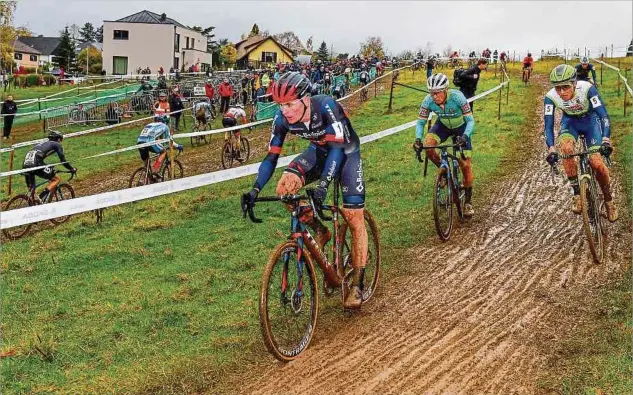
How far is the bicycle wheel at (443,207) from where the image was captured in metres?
8.48

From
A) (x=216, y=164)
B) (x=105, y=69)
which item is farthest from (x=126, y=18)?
(x=216, y=164)

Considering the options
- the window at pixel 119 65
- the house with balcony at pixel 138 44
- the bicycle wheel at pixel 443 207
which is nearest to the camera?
the bicycle wheel at pixel 443 207

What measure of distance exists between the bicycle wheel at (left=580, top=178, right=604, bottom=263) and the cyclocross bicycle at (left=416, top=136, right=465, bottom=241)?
182 cm

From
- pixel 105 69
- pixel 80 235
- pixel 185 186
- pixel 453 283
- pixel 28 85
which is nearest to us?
pixel 453 283

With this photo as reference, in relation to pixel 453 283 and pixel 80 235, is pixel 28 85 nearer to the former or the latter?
pixel 80 235

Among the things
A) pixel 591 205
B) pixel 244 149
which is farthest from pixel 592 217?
pixel 244 149

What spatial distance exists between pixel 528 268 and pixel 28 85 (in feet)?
194

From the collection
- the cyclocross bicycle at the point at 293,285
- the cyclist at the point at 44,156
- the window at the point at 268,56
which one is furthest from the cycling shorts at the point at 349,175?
the window at the point at 268,56

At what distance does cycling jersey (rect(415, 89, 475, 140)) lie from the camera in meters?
8.81

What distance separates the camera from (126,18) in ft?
222

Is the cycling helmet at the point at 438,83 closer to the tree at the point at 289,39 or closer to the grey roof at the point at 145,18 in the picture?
the grey roof at the point at 145,18

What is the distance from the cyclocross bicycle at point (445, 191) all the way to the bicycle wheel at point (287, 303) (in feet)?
11.8

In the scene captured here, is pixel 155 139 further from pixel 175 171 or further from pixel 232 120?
pixel 232 120

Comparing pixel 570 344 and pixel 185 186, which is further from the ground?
pixel 185 186
